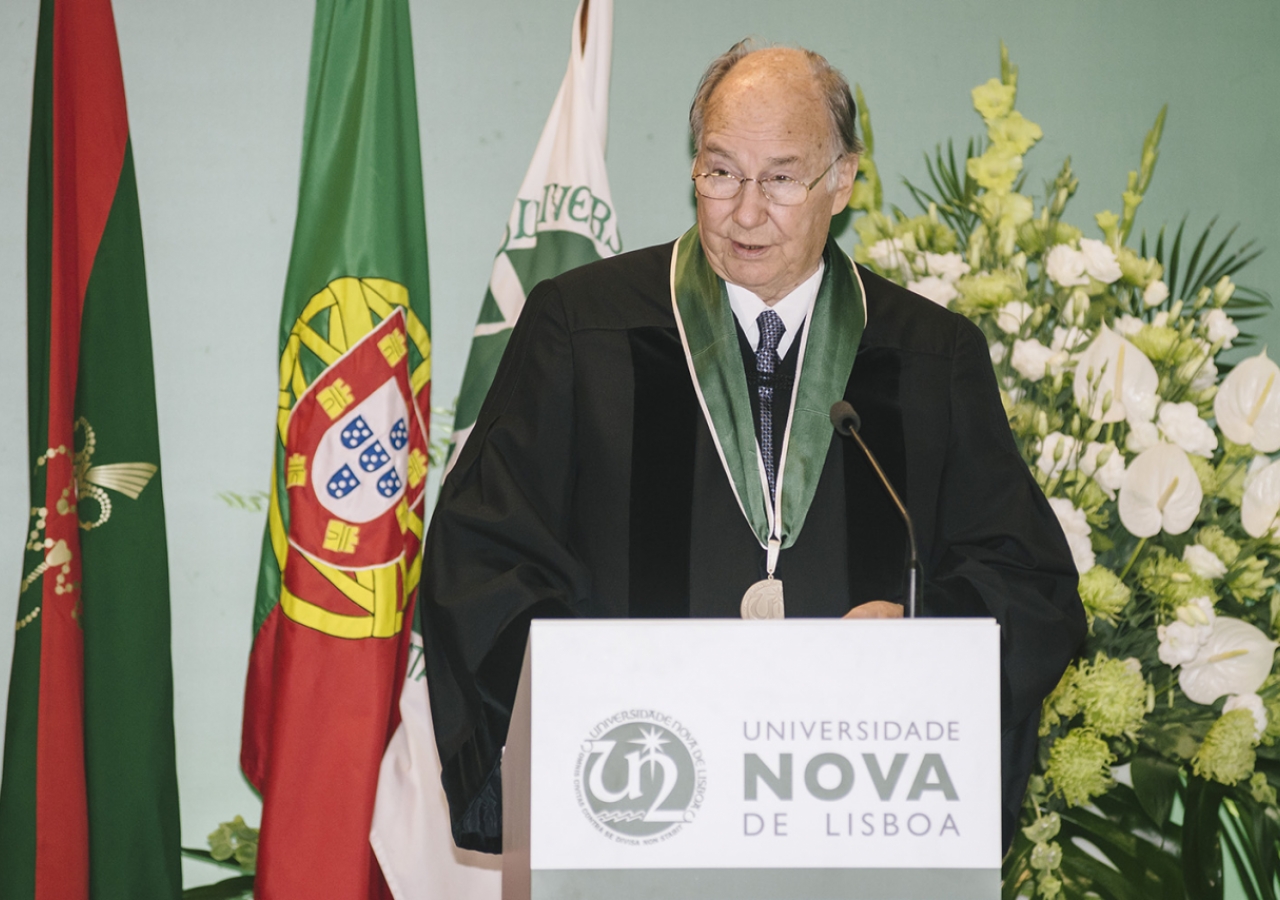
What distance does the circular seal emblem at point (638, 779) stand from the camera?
56.4 inches

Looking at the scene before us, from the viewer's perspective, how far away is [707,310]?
2.50 m

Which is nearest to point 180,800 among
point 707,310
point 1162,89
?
point 707,310

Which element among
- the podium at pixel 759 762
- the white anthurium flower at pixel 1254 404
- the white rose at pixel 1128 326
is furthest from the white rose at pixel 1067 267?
the podium at pixel 759 762

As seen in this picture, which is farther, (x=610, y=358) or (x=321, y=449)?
(x=321, y=449)

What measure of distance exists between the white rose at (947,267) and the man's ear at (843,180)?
0.72 m

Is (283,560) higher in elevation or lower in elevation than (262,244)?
lower

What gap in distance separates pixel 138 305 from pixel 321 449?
1.83 ft

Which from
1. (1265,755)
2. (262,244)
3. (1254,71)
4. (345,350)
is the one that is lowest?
(1265,755)

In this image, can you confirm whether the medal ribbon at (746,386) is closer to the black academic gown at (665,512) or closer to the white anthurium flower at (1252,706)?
the black academic gown at (665,512)

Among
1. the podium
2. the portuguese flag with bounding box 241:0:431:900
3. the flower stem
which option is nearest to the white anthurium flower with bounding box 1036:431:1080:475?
the flower stem

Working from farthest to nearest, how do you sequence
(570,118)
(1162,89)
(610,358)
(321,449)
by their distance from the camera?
(1162,89)
(570,118)
(321,449)
(610,358)

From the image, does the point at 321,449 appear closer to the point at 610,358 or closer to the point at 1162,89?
the point at 610,358

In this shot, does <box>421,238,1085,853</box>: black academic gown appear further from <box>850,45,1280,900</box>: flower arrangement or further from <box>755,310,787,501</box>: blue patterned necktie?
<box>850,45,1280,900</box>: flower arrangement

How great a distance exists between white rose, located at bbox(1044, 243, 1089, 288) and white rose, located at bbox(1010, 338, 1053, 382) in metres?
0.18
